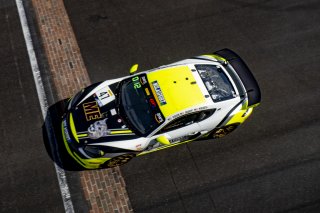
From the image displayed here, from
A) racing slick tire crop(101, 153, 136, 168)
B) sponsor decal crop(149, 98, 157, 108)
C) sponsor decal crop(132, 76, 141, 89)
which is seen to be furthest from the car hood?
sponsor decal crop(149, 98, 157, 108)

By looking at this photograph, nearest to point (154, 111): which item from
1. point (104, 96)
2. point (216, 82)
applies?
point (104, 96)

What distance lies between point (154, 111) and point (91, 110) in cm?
166

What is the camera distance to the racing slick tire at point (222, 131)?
8.33 metres

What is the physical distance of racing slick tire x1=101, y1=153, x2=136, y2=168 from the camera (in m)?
7.79

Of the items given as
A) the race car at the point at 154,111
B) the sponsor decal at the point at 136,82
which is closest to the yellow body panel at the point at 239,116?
the race car at the point at 154,111

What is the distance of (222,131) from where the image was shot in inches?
334

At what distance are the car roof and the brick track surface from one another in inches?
89.6

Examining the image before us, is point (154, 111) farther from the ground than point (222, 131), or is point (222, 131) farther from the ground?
point (154, 111)

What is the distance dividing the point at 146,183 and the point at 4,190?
3.50m

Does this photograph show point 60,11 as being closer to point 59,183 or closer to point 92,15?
point 92,15

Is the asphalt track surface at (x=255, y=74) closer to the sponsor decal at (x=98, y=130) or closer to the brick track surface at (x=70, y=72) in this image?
the brick track surface at (x=70, y=72)

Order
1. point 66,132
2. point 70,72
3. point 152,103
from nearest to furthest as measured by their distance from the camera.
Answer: point 152,103
point 66,132
point 70,72

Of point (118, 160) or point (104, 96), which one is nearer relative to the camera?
point (118, 160)

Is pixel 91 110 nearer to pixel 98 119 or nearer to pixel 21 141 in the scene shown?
pixel 98 119
